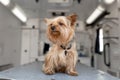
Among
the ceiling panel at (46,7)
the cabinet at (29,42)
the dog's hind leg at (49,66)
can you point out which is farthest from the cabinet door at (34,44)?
the dog's hind leg at (49,66)

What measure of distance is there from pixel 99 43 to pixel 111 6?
822 mm

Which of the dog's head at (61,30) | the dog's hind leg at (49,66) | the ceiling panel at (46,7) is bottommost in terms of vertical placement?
the dog's hind leg at (49,66)

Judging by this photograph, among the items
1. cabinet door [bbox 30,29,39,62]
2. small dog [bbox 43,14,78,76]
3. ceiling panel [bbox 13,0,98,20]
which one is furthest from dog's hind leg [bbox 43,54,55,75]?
cabinet door [bbox 30,29,39,62]

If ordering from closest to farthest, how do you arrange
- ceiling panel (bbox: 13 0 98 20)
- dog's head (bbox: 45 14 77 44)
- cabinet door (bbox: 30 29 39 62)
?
dog's head (bbox: 45 14 77 44), ceiling panel (bbox: 13 0 98 20), cabinet door (bbox: 30 29 39 62)

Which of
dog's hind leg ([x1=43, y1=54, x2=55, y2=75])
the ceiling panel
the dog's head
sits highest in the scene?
the ceiling panel

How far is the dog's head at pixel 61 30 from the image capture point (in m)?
0.90

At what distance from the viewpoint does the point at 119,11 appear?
5.88 feet

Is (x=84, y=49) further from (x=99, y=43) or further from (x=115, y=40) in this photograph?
(x=115, y=40)

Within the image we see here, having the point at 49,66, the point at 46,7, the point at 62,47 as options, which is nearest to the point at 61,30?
the point at 62,47

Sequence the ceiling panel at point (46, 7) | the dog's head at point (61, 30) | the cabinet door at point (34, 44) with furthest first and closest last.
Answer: the cabinet door at point (34, 44), the ceiling panel at point (46, 7), the dog's head at point (61, 30)

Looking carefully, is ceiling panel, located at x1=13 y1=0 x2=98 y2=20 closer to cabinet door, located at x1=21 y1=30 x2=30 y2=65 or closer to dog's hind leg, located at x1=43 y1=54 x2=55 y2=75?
cabinet door, located at x1=21 y1=30 x2=30 y2=65

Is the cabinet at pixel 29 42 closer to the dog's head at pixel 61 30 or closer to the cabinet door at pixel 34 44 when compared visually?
the cabinet door at pixel 34 44

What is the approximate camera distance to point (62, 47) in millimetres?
984

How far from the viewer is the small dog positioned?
92 cm
